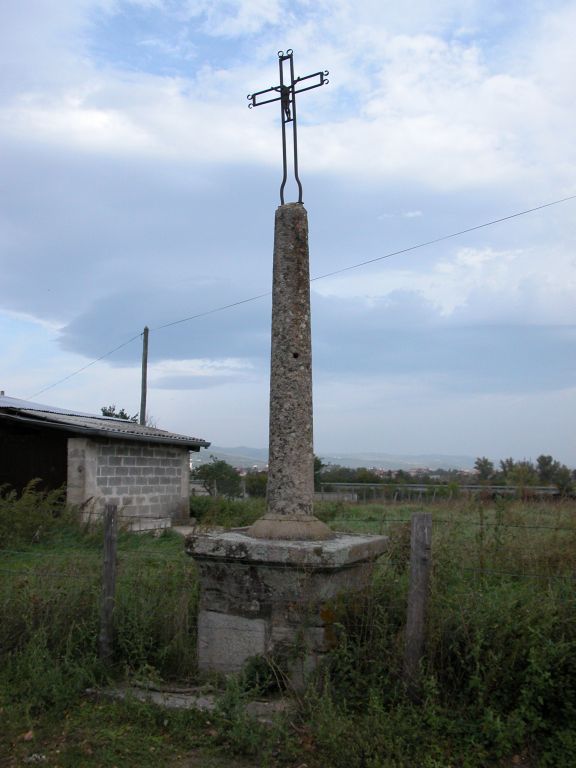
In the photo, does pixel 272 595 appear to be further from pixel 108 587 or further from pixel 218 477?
pixel 218 477

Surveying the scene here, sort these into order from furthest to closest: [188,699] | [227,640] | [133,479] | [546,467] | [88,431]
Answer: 1. [546,467]
2. [133,479]
3. [88,431]
4. [227,640]
5. [188,699]

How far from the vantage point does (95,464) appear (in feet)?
44.9

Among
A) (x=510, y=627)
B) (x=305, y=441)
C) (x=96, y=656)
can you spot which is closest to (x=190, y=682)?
(x=96, y=656)

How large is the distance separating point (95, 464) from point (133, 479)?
4.35 feet

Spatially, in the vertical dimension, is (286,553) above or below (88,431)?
below

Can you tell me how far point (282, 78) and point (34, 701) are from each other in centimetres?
490

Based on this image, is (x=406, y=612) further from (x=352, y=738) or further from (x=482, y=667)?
(x=352, y=738)

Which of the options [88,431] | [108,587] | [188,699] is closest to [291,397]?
[108,587]

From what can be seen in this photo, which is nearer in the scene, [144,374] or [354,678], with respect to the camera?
[354,678]

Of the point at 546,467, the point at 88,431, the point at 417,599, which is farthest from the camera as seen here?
the point at 546,467

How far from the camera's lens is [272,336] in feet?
18.1

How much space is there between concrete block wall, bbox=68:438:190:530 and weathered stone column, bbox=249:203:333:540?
7.75 m

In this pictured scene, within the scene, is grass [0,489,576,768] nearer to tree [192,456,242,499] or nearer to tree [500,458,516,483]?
tree [500,458,516,483]

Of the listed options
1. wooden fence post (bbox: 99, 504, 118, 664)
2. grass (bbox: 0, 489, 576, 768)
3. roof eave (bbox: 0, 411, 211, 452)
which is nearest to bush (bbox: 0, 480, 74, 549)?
roof eave (bbox: 0, 411, 211, 452)
